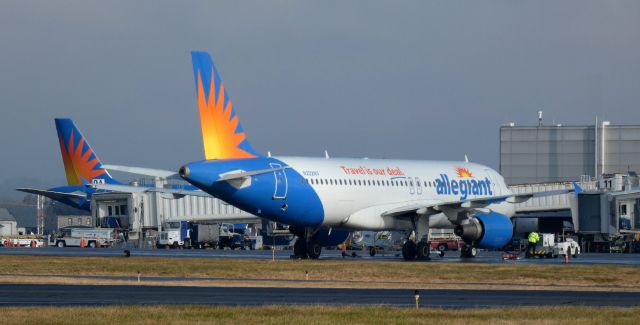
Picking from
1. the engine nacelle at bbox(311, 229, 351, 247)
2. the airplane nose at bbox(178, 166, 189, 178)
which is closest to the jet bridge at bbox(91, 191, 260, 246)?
the engine nacelle at bbox(311, 229, 351, 247)

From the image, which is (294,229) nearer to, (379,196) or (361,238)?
(379,196)

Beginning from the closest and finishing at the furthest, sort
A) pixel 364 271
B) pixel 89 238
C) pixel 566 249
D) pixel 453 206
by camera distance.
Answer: pixel 364 271 < pixel 453 206 < pixel 566 249 < pixel 89 238

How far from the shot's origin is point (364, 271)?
41.9 meters

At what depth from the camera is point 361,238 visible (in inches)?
3403

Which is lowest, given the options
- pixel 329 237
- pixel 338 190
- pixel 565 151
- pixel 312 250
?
pixel 312 250

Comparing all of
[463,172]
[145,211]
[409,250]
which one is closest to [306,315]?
[409,250]

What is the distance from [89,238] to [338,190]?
1653 inches

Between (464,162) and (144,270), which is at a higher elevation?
(464,162)

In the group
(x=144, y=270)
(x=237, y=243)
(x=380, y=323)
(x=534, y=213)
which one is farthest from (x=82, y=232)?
(x=380, y=323)

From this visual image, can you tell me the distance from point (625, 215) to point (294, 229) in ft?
104

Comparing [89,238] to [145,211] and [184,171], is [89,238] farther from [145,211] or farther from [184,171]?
[184,171]

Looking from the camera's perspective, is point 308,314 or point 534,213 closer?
point 308,314

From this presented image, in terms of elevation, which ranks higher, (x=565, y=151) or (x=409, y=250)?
(x=565, y=151)

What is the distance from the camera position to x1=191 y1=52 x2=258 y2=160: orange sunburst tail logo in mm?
48156
